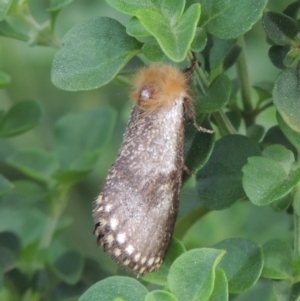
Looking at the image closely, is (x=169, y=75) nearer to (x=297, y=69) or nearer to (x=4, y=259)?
(x=297, y=69)

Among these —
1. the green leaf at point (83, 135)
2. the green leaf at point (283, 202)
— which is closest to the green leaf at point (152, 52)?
the green leaf at point (283, 202)

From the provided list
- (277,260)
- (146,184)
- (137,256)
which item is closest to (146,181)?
(146,184)

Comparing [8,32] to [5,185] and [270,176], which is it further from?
[270,176]

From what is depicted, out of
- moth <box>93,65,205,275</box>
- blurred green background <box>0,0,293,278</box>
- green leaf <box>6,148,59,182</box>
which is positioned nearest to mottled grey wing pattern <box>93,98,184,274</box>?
moth <box>93,65,205,275</box>

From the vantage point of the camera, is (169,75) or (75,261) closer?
(169,75)

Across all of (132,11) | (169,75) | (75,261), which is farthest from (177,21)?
(75,261)

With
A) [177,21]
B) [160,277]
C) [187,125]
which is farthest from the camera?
[187,125]
